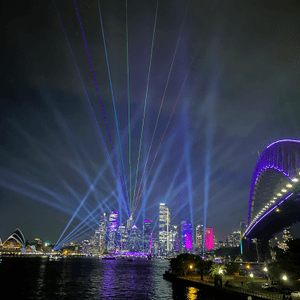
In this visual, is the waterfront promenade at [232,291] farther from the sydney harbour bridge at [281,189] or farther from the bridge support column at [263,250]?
the bridge support column at [263,250]

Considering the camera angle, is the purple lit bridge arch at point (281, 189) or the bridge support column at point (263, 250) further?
the bridge support column at point (263, 250)

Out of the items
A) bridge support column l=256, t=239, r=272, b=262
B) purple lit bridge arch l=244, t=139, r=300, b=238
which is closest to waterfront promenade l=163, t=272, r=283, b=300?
purple lit bridge arch l=244, t=139, r=300, b=238

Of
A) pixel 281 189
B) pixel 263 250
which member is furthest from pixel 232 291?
pixel 263 250

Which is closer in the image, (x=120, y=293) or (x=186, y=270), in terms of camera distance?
(x=120, y=293)

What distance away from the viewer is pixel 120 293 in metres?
48.0

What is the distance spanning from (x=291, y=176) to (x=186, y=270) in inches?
1484

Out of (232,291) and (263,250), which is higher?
(263,250)

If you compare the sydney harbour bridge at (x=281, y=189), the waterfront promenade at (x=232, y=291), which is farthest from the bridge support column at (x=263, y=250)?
the waterfront promenade at (x=232, y=291)

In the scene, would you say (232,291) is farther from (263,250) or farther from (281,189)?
(263,250)

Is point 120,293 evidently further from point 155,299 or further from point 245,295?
point 245,295

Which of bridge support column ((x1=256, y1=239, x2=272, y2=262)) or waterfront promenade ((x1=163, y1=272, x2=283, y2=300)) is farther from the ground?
bridge support column ((x1=256, y1=239, x2=272, y2=262))

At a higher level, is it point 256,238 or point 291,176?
point 291,176

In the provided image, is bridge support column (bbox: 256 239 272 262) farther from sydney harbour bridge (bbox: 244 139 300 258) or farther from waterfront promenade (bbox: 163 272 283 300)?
waterfront promenade (bbox: 163 272 283 300)

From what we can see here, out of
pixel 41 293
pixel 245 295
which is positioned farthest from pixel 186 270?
pixel 41 293
